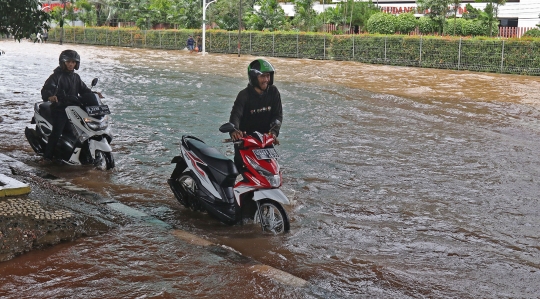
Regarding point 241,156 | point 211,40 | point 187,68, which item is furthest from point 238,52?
point 241,156

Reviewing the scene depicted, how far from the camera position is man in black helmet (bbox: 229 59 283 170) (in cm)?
612

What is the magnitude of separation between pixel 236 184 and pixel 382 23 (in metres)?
36.0

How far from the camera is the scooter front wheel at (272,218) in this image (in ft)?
19.5

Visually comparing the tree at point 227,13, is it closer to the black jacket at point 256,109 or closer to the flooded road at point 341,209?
the flooded road at point 341,209

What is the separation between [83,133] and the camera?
27.3 ft

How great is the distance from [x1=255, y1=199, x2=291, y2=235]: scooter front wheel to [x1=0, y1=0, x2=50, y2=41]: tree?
415 centimetres

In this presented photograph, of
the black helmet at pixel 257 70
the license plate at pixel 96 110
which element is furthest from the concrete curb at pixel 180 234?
the black helmet at pixel 257 70

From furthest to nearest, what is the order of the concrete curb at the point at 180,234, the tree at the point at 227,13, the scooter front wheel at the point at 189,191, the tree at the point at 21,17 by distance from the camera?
the tree at the point at 227,13
the tree at the point at 21,17
the scooter front wheel at the point at 189,191
the concrete curb at the point at 180,234

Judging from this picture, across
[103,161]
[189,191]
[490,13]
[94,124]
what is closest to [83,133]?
[94,124]

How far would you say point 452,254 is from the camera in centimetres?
568

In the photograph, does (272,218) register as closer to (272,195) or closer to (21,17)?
(272,195)

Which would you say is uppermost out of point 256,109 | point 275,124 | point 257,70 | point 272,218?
point 257,70

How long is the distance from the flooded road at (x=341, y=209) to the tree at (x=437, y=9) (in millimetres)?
21540

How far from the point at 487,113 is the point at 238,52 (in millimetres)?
26609
